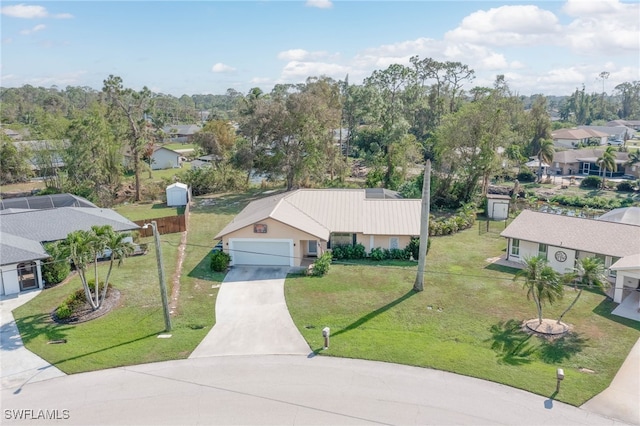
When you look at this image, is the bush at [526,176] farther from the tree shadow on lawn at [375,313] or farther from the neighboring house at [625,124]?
the neighboring house at [625,124]

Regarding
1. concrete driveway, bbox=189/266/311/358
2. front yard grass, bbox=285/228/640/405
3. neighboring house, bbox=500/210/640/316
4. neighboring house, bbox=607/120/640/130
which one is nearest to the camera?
front yard grass, bbox=285/228/640/405

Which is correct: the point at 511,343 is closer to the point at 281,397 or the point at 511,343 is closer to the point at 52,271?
the point at 281,397

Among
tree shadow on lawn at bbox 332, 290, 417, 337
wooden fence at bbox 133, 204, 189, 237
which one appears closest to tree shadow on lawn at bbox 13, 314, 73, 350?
tree shadow on lawn at bbox 332, 290, 417, 337

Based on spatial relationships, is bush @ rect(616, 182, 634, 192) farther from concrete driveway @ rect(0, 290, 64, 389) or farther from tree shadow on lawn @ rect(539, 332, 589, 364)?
concrete driveway @ rect(0, 290, 64, 389)


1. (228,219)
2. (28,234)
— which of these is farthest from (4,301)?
(228,219)

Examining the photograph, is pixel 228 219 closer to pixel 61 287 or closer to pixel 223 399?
pixel 61 287
